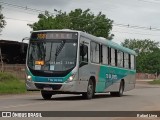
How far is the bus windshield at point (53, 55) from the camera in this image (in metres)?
21.2

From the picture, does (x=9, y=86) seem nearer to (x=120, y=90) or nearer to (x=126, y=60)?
(x=120, y=90)

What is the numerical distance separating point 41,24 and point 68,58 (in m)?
44.9

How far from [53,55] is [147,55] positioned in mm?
112403

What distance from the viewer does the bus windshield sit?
69.7 feet

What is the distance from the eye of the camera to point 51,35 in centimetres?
2186

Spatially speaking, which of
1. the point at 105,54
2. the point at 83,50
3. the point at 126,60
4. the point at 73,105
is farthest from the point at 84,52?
the point at 126,60

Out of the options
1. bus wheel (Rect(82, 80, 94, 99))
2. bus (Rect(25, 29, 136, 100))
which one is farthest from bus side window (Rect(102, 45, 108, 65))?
bus wheel (Rect(82, 80, 94, 99))

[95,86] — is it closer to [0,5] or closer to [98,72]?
[98,72]

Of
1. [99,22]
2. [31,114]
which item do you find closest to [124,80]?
[31,114]

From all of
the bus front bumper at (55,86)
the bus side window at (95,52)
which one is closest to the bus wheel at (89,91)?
the bus side window at (95,52)

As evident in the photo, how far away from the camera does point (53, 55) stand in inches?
840

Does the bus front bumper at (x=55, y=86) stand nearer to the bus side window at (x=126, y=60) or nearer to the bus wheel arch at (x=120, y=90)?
the bus wheel arch at (x=120, y=90)

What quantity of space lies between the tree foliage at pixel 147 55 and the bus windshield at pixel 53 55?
352ft

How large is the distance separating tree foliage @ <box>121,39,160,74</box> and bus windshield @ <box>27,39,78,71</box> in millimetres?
107225
